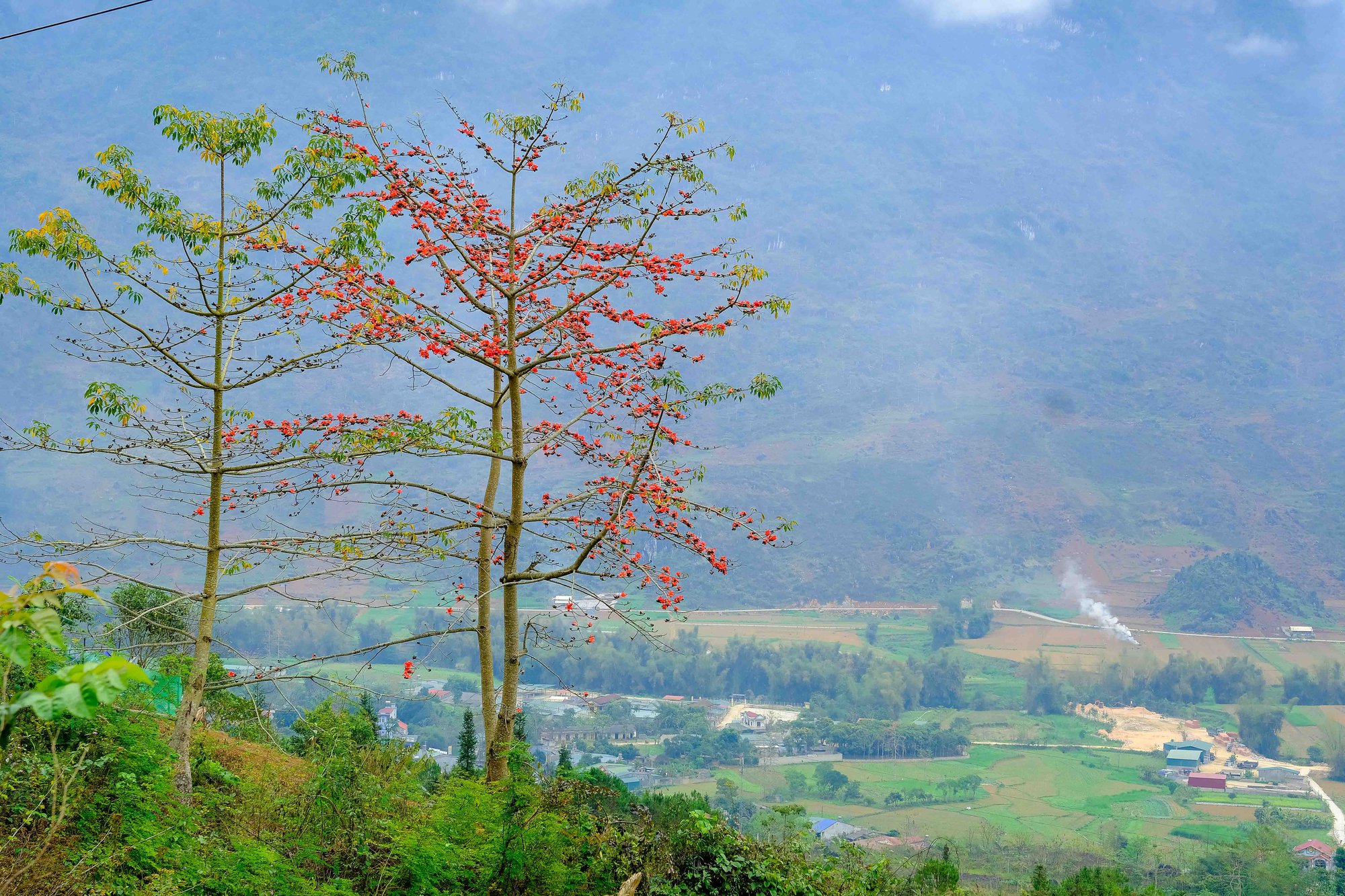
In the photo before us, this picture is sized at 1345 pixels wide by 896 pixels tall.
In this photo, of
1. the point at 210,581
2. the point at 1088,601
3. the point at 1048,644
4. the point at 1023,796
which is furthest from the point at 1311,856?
the point at 1088,601

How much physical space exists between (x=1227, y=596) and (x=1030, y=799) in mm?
68588

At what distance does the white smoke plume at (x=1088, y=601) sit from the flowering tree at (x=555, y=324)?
10530 centimetres

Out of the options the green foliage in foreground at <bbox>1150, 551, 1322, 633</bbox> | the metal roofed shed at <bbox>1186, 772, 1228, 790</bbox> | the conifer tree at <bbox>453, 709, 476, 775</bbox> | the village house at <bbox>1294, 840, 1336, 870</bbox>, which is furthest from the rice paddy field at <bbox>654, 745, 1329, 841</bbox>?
the green foliage in foreground at <bbox>1150, 551, 1322, 633</bbox>

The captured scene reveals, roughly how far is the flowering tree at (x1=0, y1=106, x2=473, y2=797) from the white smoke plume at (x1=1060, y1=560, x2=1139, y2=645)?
106434 millimetres

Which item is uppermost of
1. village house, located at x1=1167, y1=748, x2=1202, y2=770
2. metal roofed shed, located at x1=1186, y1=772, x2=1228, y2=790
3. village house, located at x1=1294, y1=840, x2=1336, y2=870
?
village house, located at x1=1294, y1=840, x2=1336, y2=870

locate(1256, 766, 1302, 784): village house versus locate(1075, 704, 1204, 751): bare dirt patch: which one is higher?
locate(1075, 704, 1204, 751): bare dirt patch

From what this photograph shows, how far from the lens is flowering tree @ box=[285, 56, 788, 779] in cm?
653

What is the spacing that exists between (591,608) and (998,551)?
129m

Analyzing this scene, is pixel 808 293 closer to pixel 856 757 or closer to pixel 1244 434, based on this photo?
pixel 1244 434

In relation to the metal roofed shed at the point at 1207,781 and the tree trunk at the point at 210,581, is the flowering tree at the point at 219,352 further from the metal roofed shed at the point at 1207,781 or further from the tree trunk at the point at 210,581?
the metal roofed shed at the point at 1207,781

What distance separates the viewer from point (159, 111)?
21.5ft

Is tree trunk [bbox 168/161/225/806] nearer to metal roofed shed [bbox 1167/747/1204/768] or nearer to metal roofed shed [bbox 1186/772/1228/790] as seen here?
metal roofed shed [bbox 1186/772/1228/790]

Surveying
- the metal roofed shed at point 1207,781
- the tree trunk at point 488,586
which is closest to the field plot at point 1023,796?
the metal roofed shed at point 1207,781

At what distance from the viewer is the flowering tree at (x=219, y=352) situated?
634 cm
